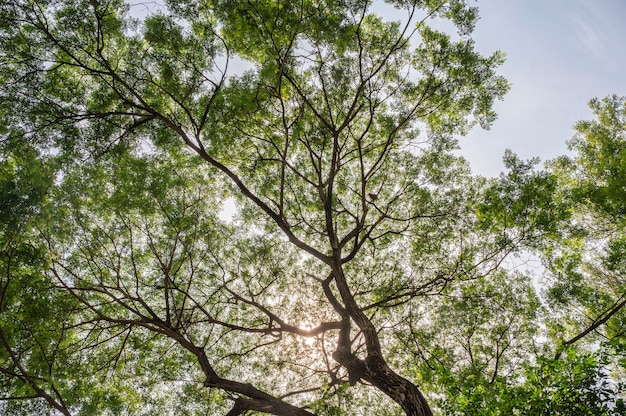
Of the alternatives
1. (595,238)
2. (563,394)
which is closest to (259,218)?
(563,394)

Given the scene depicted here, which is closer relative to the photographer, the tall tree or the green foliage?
the green foliage

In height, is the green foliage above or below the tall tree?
below

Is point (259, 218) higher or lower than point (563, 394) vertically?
higher

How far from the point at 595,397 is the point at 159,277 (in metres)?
8.63

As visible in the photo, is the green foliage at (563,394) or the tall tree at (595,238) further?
the tall tree at (595,238)

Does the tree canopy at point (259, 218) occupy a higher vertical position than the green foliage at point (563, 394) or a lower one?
higher

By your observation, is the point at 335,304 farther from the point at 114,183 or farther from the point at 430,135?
the point at 114,183

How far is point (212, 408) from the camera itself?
867 centimetres

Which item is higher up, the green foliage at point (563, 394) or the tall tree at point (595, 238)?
the tall tree at point (595, 238)

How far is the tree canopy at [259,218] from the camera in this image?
6.48 m

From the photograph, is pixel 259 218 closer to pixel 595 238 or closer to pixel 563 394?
pixel 563 394

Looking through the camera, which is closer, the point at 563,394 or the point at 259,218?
the point at 563,394

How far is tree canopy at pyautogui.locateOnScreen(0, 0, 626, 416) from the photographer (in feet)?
21.3

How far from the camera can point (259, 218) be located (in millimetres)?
9273
